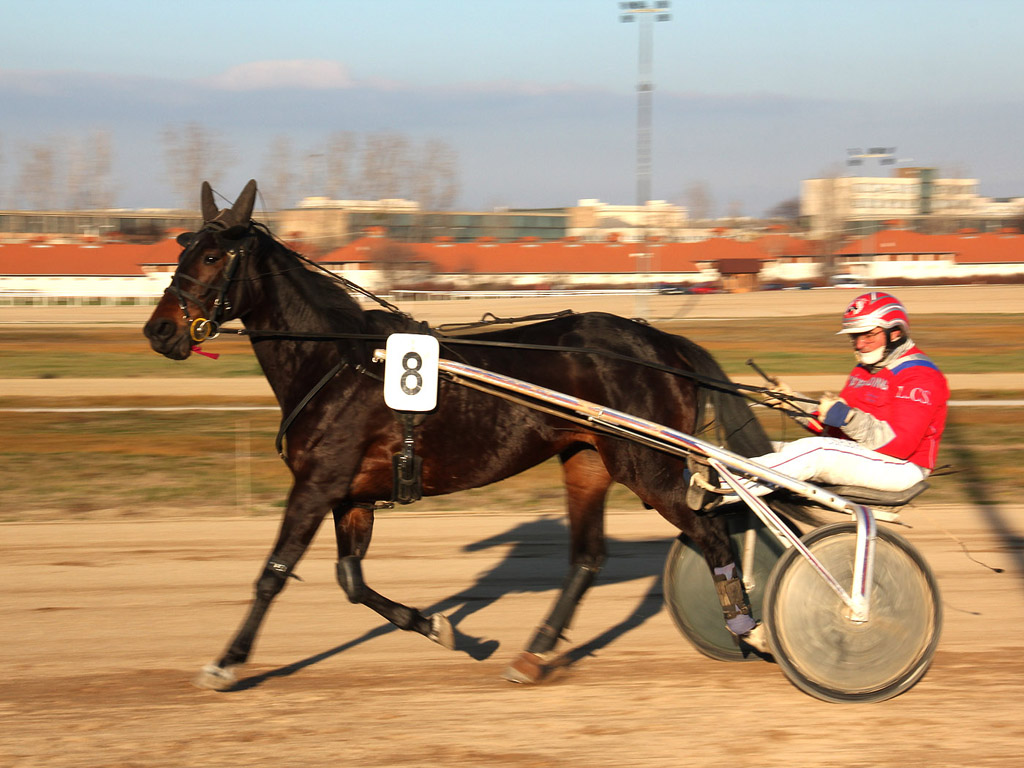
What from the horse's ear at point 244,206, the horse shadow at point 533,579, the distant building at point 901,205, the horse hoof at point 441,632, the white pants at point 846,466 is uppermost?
the distant building at point 901,205

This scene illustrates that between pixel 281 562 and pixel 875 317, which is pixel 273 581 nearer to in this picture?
pixel 281 562

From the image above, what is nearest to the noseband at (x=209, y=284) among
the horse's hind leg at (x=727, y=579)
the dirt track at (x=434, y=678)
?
the dirt track at (x=434, y=678)

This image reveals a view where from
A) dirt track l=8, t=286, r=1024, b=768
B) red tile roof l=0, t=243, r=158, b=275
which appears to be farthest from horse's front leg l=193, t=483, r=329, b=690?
red tile roof l=0, t=243, r=158, b=275

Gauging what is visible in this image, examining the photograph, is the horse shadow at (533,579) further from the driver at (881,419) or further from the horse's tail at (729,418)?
the driver at (881,419)

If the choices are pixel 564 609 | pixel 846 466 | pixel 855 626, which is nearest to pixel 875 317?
pixel 846 466

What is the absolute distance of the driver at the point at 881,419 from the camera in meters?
4.25

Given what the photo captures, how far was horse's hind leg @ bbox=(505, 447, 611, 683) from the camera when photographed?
4684mm

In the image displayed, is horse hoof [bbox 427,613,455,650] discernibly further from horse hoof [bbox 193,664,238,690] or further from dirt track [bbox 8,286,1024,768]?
horse hoof [bbox 193,664,238,690]

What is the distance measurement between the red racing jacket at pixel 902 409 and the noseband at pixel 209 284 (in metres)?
2.66

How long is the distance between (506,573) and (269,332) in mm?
2445

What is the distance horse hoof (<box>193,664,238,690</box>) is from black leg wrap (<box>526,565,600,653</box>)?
1256 millimetres

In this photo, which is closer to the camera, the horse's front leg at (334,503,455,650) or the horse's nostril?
the horse's nostril

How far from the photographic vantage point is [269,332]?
4.61m

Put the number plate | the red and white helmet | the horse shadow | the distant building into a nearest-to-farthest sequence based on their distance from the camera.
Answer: the red and white helmet
the number plate
the horse shadow
the distant building
